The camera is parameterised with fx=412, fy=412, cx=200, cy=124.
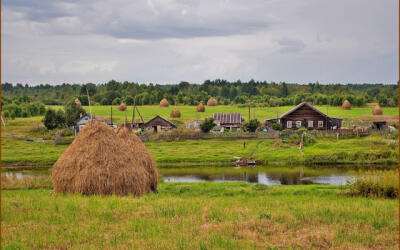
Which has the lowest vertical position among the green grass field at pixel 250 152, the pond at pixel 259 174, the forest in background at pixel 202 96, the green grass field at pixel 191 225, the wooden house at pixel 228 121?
the pond at pixel 259 174

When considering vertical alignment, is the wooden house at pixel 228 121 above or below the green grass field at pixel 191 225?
above

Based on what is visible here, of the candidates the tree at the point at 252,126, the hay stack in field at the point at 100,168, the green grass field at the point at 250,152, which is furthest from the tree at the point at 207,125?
the hay stack in field at the point at 100,168

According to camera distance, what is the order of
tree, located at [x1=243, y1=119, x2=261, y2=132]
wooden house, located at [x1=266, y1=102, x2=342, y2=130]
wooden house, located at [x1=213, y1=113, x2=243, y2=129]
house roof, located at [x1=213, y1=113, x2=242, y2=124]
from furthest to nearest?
house roof, located at [x1=213, y1=113, x2=242, y2=124] < wooden house, located at [x1=213, y1=113, x2=243, y2=129] < wooden house, located at [x1=266, y1=102, x2=342, y2=130] < tree, located at [x1=243, y1=119, x2=261, y2=132]

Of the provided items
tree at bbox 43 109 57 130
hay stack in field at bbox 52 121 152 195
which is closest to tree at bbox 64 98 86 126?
tree at bbox 43 109 57 130

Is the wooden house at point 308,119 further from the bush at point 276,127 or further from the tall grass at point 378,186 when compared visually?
the tall grass at point 378,186

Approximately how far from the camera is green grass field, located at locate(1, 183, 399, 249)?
31.0 ft

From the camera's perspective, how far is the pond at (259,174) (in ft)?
95.7

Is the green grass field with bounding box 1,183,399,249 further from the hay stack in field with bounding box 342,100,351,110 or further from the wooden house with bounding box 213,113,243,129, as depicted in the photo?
the hay stack in field with bounding box 342,100,351,110

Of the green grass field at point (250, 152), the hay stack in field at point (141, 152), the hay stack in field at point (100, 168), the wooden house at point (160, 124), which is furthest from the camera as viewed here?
the wooden house at point (160, 124)

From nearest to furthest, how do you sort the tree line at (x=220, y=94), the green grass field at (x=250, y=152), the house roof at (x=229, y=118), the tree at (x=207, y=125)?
the green grass field at (x=250, y=152) < the tree at (x=207, y=125) < the house roof at (x=229, y=118) < the tree line at (x=220, y=94)

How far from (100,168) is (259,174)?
17786mm

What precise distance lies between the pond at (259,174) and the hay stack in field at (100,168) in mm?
11887

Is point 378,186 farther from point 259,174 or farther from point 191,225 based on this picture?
point 259,174

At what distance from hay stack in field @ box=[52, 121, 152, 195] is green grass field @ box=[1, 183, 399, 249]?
6.09ft
